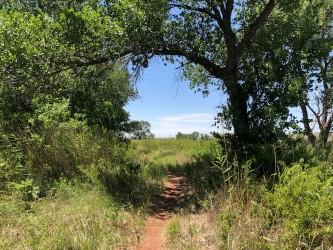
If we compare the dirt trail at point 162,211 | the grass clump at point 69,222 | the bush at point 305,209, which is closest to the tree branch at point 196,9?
the dirt trail at point 162,211

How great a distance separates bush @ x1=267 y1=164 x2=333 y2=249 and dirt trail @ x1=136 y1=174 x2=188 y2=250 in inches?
82.6

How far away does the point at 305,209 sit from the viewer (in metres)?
5.56

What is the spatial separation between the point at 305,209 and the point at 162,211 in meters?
4.07

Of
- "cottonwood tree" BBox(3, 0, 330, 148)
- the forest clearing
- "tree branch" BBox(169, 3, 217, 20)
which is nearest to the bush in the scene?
the forest clearing

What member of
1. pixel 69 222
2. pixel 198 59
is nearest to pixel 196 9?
pixel 198 59

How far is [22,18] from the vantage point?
30.8ft

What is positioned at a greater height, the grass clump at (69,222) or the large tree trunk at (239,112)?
the large tree trunk at (239,112)

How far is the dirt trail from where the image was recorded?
6977 millimetres

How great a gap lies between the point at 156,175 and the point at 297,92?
459 centimetres

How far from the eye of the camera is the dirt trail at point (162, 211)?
698 cm

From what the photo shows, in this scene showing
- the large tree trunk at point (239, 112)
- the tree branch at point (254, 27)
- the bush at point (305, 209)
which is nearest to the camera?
the bush at point (305, 209)

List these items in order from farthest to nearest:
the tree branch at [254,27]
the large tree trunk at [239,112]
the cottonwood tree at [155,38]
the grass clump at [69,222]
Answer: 1. the large tree trunk at [239,112]
2. the tree branch at [254,27]
3. the cottonwood tree at [155,38]
4. the grass clump at [69,222]

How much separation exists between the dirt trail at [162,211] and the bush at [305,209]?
2.10 m

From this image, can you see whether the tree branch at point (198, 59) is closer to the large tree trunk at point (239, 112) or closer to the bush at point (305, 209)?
the large tree trunk at point (239, 112)
